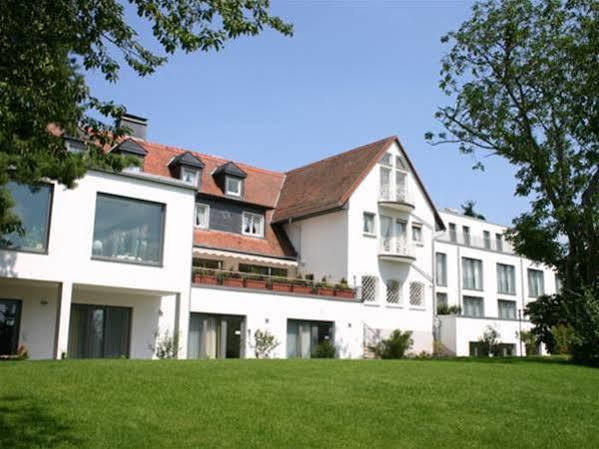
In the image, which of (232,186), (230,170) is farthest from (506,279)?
(230,170)

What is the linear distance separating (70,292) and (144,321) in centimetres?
427

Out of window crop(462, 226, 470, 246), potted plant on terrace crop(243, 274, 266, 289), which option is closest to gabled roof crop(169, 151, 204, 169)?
potted plant on terrace crop(243, 274, 266, 289)

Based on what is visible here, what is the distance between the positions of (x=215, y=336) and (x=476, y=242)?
28339 mm

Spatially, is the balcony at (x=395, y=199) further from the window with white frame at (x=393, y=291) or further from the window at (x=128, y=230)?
the window at (x=128, y=230)

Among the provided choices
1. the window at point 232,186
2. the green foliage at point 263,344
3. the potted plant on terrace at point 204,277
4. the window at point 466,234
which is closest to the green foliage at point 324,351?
the green foliage at point 263,344

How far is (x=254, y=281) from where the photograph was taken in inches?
1249

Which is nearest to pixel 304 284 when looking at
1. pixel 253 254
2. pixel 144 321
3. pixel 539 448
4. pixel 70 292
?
pixel 253 254

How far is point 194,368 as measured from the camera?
1594cm

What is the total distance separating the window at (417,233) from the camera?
136ft

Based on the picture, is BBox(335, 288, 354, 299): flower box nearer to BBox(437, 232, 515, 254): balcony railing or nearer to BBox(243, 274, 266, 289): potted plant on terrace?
BBox(243, 274, 266, 289): potted plant on terrace

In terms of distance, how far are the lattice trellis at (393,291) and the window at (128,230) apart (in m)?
16.4

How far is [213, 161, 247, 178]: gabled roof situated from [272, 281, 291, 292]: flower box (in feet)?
27.1

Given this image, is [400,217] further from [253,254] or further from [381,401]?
[381,401]

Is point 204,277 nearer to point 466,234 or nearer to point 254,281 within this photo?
point 254,281
